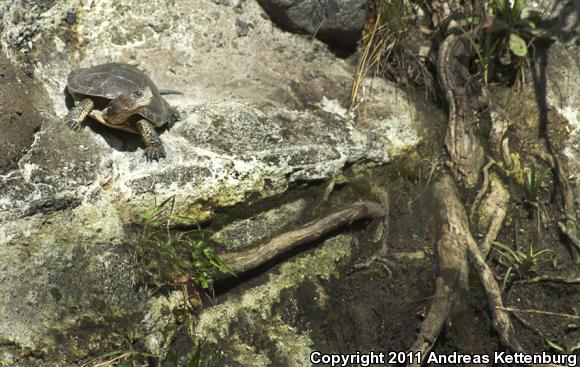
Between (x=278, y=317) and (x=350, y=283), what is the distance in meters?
0.54

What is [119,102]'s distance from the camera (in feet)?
12.0

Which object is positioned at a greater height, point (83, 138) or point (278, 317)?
point (83, 138)

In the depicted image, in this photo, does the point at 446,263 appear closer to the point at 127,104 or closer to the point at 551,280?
the point at 551,280

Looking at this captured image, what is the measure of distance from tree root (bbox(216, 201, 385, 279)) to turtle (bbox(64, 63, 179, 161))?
789mm

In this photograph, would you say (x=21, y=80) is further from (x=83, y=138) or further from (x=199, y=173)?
(x=199, y=173)

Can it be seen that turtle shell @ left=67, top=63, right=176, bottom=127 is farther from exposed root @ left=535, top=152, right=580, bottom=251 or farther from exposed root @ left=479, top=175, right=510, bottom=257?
exposed root @ left=535, top=152, right=580, bottom=251

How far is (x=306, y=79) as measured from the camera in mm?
4613

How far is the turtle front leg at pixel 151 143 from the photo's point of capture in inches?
148

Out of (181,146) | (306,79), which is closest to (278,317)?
(181,146)

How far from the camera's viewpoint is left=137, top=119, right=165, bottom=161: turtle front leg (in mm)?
3752

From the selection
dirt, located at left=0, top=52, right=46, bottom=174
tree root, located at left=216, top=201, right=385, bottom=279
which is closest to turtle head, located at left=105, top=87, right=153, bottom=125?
dirt, located at left=0, top=52, right=46, bottom=174

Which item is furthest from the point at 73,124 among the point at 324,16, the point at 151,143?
the point at 324,16

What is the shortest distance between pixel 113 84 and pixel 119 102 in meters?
0.18

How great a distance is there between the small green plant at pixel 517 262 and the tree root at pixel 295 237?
34.9 inches
